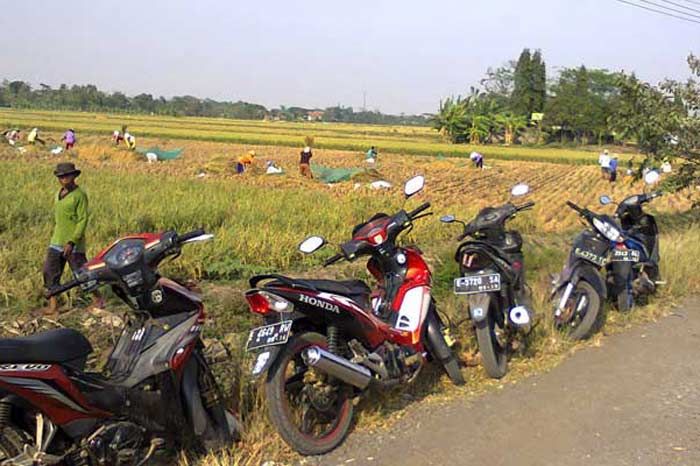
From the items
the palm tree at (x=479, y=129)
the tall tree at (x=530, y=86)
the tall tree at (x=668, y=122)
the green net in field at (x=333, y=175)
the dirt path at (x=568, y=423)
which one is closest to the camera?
the dirt path at (x=568, y=423)

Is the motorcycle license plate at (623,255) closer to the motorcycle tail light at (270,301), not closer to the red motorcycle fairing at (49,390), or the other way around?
the motorcycle tail light at (270,301)

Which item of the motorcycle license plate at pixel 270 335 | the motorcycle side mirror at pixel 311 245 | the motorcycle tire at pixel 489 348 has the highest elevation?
the motorcycle side mirror at pixel 311 245

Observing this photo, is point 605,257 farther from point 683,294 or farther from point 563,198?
point 563,198

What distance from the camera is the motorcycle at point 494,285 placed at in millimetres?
5242

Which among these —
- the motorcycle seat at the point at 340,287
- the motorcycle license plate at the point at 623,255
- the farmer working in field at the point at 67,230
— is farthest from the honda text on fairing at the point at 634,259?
the farmer working in field at the point at 67,230

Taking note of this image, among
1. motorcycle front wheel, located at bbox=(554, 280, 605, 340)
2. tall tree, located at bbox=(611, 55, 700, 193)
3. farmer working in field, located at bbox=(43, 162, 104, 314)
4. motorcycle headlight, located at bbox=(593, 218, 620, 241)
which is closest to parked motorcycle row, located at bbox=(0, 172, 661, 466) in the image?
motorcycle front wheel, located at bbox=(554, 280, 605, 340)

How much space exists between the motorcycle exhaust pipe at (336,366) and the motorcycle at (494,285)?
1.45 metres

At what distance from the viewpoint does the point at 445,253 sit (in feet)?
31.9

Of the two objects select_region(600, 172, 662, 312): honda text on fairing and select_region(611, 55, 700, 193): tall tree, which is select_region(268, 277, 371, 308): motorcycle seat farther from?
select_region(611, 55, 700, 193): tall tree

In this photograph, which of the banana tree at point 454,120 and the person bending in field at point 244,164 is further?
the banana tree at point 454,120

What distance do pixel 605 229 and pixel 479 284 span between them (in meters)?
2.14

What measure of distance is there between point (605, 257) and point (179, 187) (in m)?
11.4

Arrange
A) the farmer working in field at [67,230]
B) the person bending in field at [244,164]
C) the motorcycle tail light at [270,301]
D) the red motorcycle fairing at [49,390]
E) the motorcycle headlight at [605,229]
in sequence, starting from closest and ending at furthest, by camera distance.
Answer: the red motorcycle fairing at [49,390]
the motorcycle tail light at [270,301]
the motorcycle headlight at [605,229]
the farmer working in field at [67,230]
the person bending in field at [244,164]

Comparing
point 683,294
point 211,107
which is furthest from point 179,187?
point 211,107
